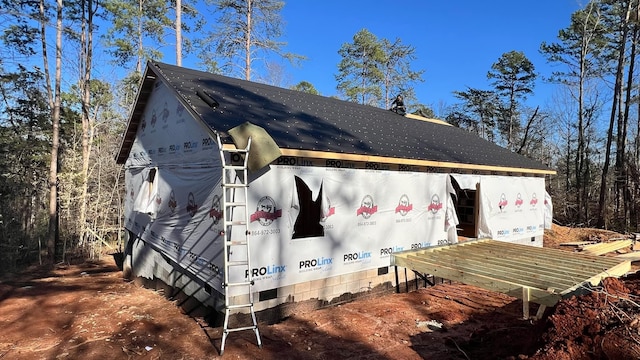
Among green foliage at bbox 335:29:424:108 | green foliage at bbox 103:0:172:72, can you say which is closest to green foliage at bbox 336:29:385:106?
green foliage at bbox 335:29:424:108

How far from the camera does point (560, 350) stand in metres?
3.58

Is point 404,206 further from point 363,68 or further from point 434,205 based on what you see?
point 363,68

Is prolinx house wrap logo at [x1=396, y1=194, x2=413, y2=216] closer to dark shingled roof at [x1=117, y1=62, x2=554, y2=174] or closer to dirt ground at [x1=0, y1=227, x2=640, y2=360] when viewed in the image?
dark shingled roof at [x1=117, y1=62, x2=554, y2=174]

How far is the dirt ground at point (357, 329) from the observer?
12.3 ft

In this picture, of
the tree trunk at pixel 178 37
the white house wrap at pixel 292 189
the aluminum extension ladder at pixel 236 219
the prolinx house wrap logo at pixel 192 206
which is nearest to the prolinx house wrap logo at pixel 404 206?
the white house wrap at pixel 292 189

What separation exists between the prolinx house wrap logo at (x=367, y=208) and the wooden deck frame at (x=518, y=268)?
1144 millimetres

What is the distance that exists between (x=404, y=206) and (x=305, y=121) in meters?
3.03

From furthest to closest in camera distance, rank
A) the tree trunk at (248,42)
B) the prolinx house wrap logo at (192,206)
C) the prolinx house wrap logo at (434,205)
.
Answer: the tree trunk at (248,42), the prolinx house wrap logo at (434,205), the prolinx house wrap logo at (192,206)

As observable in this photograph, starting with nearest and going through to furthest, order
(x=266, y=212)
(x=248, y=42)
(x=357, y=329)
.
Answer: (x=357, y=329), (x=266, y=212), (x=248, y=42)

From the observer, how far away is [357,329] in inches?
241

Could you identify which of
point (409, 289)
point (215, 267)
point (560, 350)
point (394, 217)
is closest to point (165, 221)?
point (215, 267)

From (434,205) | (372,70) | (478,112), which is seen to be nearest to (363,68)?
(372,70)

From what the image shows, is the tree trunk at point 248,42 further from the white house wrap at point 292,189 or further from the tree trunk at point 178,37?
the white house wrap at point 292,189

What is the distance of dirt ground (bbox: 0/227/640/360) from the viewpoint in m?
3.75
